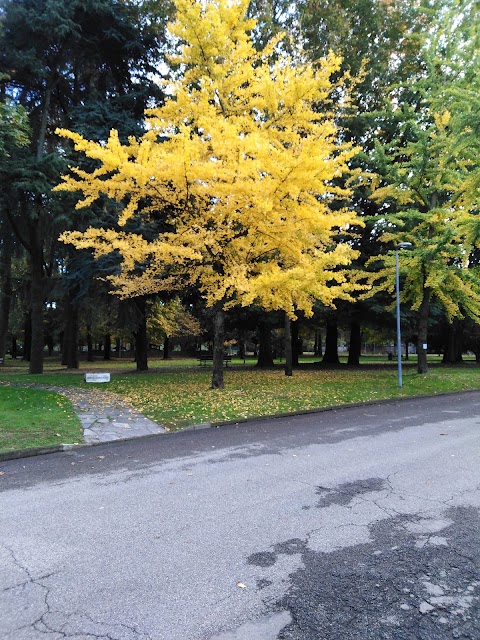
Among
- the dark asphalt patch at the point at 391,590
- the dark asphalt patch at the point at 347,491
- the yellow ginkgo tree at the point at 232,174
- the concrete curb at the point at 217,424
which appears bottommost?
the concrete curb at the point at 217,424

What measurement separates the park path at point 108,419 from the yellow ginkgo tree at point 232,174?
350cm

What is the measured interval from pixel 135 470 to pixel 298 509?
2527mm

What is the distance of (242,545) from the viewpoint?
3641mm

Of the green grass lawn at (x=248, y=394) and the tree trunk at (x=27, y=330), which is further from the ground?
the tree trunk at (x=27, y=330)

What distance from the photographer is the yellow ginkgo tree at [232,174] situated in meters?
11.0

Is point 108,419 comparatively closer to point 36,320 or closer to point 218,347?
point 218,347

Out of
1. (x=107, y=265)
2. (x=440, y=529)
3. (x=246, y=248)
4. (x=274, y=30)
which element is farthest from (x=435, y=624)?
(x=274, y=30)

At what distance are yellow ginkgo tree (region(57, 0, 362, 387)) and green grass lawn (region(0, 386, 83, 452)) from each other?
13.8 feet

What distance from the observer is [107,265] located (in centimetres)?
1884

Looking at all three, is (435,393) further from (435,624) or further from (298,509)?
(435,624)

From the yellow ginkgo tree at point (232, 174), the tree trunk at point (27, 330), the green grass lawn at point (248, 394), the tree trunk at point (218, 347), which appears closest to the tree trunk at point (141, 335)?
the green grass lawn at point (248, 394)

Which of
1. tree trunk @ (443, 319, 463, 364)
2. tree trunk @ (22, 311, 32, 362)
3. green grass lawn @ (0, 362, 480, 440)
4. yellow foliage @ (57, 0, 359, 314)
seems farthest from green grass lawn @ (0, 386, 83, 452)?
tree trunk @ (443, 319, 463, 364)

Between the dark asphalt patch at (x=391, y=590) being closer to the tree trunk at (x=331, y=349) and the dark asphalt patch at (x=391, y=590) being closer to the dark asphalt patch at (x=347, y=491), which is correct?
the dark asphalt patch at (x=347, y=491)

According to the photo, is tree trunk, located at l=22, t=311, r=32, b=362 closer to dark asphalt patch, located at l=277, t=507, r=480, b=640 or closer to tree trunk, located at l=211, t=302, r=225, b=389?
tree trunk, located at l=211, t=302, r=225, b=389
